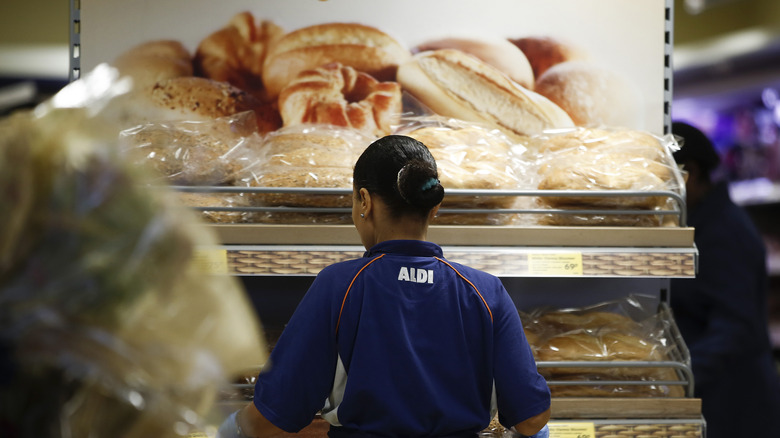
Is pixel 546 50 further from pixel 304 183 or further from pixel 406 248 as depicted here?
pixel 406 248

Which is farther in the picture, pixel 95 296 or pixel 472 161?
pixel 472 161

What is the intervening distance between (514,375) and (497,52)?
123 cm

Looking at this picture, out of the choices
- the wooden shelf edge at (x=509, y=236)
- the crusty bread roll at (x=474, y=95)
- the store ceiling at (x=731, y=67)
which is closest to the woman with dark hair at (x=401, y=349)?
the wooden shelf edge at (x=509, y=236)

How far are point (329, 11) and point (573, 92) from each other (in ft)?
2.72

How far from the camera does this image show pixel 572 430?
167cm

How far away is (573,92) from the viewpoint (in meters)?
2.15

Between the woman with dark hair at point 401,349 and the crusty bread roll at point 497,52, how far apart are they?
940 mm

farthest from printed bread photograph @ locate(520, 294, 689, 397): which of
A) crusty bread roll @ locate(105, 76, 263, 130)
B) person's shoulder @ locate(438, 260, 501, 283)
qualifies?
crusty bread roll @ locate(105, 76, 263, 130)

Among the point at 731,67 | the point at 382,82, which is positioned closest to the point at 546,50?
the point at 382,82

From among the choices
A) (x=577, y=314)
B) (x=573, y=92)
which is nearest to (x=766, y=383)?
(x=577, y=314)

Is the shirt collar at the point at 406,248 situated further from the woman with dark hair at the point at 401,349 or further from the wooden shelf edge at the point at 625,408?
the wooden shelf edge at the point at 625,408

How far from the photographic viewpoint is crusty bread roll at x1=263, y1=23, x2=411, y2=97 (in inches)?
83.7

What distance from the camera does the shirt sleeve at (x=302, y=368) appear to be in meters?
1.23

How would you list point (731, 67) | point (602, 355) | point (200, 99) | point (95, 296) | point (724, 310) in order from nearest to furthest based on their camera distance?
1. point (95, 296)
2. point (602, 355)
3. point (200, 99)
4. point (724, 310)
5. point (731, 67)
